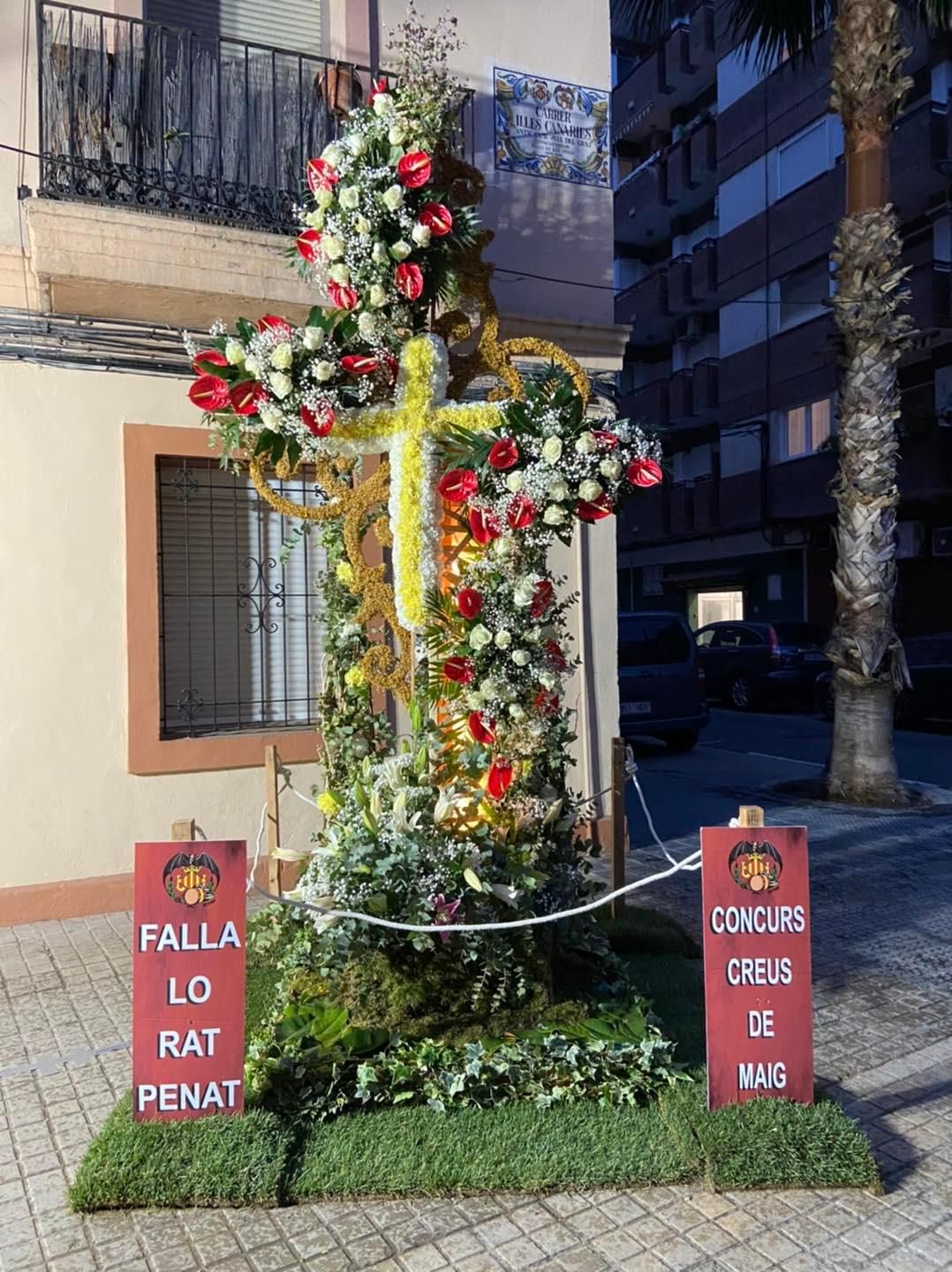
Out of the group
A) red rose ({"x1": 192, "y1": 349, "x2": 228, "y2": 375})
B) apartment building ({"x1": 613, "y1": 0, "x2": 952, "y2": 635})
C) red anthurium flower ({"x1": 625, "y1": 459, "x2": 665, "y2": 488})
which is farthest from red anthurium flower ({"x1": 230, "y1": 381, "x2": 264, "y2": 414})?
apartment building ({"x1": 613, "y1": 0, "x2": 952, "y2": 635})

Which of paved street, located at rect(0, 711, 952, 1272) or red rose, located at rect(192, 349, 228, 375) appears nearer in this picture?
paved street, located at rect(0, 711, 952, 1272)

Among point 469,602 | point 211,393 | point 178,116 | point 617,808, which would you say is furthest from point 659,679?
point 211,393

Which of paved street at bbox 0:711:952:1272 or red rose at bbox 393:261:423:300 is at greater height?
red rose at bbox 393:261:423:300

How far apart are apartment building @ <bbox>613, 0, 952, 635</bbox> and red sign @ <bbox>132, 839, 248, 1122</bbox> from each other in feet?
54.1

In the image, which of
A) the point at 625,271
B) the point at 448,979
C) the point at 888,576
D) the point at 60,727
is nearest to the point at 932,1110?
the point at 448,979

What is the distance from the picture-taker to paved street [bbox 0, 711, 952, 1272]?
2947 mm

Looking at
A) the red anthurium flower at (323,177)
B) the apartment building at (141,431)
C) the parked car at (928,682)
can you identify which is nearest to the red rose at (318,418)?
the red anthurium flower at (323,177)

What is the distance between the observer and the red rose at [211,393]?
415 cm

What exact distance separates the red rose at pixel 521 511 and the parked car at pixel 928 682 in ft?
38.8

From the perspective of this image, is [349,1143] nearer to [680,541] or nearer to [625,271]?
[680,541]

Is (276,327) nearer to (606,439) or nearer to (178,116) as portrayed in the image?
(606,439)

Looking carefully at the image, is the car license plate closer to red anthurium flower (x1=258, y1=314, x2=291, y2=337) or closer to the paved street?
the paved street

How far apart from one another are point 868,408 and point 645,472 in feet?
20.2

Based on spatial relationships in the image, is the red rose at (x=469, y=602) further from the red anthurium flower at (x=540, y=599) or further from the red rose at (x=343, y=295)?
the red rose at (x=343, y=295)
